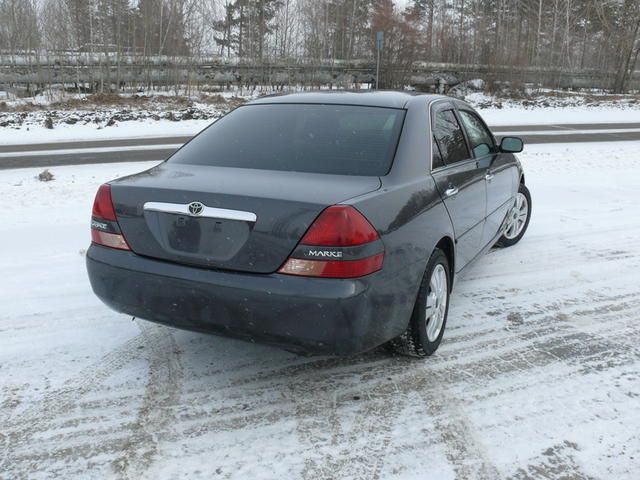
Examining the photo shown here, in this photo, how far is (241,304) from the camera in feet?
8.71

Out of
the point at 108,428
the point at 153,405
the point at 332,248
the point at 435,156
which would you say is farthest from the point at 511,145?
→ the point at 108,428

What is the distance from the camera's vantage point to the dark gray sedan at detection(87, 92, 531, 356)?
2.60 m

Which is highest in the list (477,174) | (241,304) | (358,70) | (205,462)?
(358,70)

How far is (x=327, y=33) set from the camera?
42.9 m

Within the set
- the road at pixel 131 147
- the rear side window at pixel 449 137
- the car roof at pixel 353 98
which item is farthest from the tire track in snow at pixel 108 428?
the road at pixel 131 147

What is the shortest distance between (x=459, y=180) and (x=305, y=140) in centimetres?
111

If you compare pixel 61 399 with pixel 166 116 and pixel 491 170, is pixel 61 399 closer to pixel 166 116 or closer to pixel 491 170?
pixel 491 170

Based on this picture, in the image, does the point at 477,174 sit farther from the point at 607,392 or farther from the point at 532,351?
the point at 607,392

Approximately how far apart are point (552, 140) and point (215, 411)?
49.5 feet

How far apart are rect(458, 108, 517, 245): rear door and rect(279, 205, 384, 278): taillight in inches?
82.2

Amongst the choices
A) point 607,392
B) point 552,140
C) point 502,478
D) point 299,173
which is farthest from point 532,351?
point 552,140

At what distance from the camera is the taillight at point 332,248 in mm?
2568

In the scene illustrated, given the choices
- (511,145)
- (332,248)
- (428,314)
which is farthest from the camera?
(511,145)

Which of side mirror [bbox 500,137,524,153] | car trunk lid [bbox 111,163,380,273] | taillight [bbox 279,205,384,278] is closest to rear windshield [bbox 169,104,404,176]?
car trunk lid [bbox 111,163,380,273]
